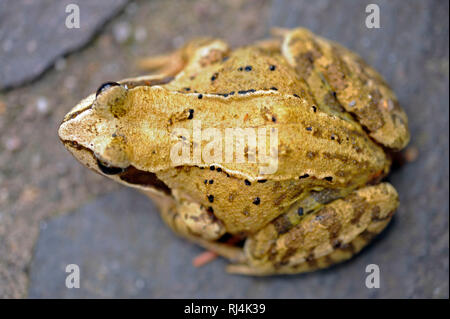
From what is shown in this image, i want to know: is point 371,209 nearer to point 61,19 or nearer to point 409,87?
point 409,87

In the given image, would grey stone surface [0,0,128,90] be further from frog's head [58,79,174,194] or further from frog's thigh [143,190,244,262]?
frog's thigh [143,190,244,262]

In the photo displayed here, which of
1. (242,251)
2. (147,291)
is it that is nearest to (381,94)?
(242,251)

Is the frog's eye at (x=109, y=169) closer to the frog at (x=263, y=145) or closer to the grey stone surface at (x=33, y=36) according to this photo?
the frog at (x=263, y=145)

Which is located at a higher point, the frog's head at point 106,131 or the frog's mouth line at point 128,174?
the frog's head at point 106,131

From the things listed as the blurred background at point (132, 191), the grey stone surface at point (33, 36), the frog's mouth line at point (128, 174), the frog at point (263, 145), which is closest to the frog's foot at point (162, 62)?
the frog at point (263, 145)

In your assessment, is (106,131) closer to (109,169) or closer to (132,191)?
(109,169)

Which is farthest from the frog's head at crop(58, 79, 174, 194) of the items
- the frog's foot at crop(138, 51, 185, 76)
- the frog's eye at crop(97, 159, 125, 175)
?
the frog's foot at crop(138, 51, 185, 76)

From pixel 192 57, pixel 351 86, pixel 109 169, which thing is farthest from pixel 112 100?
pixel 351 86
